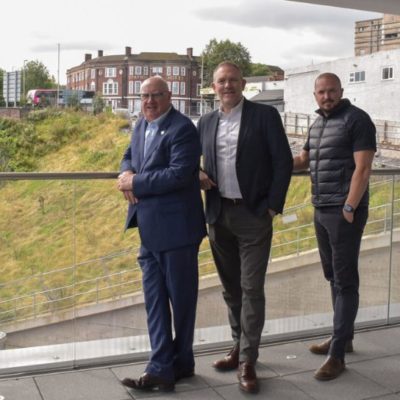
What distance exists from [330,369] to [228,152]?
1276 millimetres

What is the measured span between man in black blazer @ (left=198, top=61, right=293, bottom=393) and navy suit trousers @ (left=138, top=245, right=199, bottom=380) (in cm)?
26

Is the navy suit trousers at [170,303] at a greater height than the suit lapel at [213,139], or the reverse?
the suit lapel at [213,139]

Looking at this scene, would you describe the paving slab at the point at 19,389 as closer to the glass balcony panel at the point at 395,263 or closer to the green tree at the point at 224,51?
the glass balcony panel at the point at 395,263

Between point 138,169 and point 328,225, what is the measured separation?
1065mm

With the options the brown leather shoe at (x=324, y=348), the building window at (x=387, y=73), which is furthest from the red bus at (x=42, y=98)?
the brown leather shoe at (x=324, y=348)

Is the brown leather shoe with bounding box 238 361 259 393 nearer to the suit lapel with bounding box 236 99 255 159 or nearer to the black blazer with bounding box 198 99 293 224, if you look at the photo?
the black blazer with bounding box 198 99 293 224

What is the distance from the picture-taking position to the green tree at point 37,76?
74.6 m

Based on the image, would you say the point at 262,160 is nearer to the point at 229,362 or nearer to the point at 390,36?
the point at 229,362

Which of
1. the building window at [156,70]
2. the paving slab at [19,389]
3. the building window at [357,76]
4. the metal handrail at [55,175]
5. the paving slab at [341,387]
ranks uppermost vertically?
the building window at [156,70]

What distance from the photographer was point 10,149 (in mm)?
48500

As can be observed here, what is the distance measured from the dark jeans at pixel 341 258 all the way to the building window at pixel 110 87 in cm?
6402

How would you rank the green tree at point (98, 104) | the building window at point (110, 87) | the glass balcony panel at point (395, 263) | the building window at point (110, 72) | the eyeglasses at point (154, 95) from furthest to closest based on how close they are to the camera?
the building window at point (110, 72), the building window at point (110, 87), the green tree at point (98, 104), the glass balcony panel at point (395, 263), the eyeglasses at point (154, 95)

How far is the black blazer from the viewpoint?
127 inches

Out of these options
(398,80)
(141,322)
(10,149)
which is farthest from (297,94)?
(141,322)
